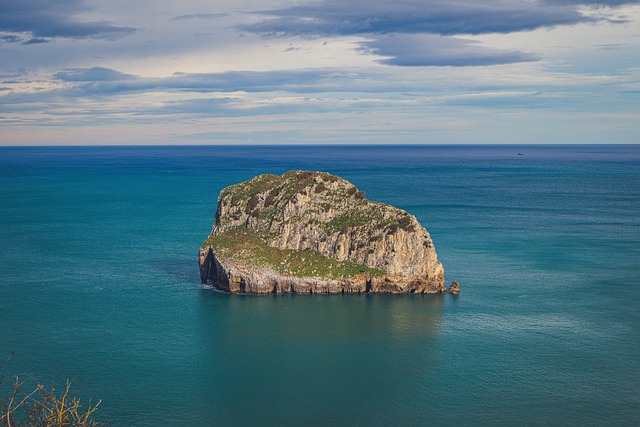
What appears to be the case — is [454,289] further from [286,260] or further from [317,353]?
[317,353]

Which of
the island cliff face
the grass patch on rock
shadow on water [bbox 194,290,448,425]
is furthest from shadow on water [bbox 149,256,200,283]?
shadow on water [bbox 194,290,448,425]

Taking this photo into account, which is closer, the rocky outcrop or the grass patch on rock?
the grass patch on rock

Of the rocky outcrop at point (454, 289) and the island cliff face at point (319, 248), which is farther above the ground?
the island cliff face at point (319, 248)

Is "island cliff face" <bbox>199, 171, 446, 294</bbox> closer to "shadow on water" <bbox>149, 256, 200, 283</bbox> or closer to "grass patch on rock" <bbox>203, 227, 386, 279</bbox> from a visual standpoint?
"grass patch on rock" <bbox>203, 227, 386, 279</bbox>

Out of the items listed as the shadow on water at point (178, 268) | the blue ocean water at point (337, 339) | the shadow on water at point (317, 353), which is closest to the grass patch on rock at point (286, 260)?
the shadow on water at point (317, 353)

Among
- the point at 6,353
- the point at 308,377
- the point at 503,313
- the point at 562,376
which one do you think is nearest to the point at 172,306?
the point at 6,353

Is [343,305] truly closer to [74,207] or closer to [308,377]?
[308,377]

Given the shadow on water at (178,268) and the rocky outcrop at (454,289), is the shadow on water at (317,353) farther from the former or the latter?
the shadow on water at (178,268)
